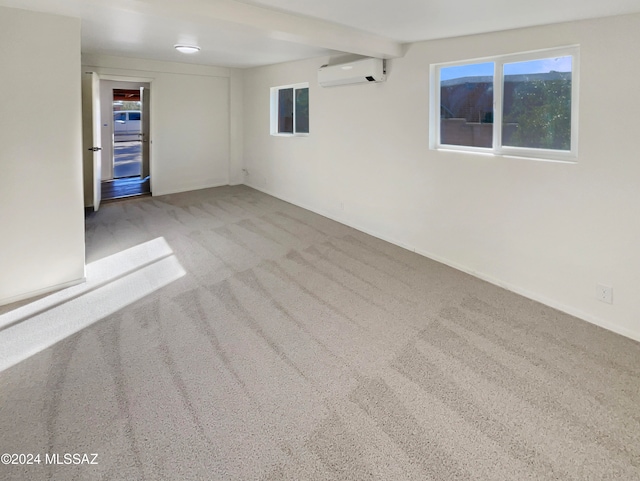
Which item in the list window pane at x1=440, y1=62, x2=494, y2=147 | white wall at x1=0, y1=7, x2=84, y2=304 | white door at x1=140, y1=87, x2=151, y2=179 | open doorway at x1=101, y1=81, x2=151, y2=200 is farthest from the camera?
white door at x1=140, y1=87, x2=151, y2=179

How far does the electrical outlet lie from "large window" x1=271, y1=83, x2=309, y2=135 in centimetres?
445

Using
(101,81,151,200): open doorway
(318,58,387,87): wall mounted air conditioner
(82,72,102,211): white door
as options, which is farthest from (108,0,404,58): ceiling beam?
(101,81,151,200): open doorway

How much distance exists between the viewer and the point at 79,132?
3209mm

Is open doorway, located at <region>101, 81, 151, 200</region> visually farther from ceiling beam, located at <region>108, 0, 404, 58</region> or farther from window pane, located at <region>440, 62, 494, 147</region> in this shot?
window pane, located at <region>440, 62, 494, 147</region>

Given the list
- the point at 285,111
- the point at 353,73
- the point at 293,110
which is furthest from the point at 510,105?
the point at 285,111

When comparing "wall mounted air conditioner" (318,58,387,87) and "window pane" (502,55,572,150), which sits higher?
"wall mounted air conditioner" (318,58,387,87)

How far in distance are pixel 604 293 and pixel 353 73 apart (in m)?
3.41

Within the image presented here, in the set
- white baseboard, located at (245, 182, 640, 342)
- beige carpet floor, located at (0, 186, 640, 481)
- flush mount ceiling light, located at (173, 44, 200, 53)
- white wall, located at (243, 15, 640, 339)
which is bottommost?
beige carpet floor, located at (0, 186, 640, 481)

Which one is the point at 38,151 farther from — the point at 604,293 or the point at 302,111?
the point at 604,293

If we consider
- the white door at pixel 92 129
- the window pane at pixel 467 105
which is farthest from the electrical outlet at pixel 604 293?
the white door at pixel 92 129

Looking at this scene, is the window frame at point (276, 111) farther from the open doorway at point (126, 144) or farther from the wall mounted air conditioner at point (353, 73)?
the open doorway at point (126, 144)

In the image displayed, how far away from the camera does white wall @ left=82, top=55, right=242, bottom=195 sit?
650 centimetres

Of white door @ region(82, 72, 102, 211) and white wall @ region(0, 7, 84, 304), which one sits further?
white door @ region(82, 72, 102, 211)

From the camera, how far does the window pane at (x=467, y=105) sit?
3533 millimetres
